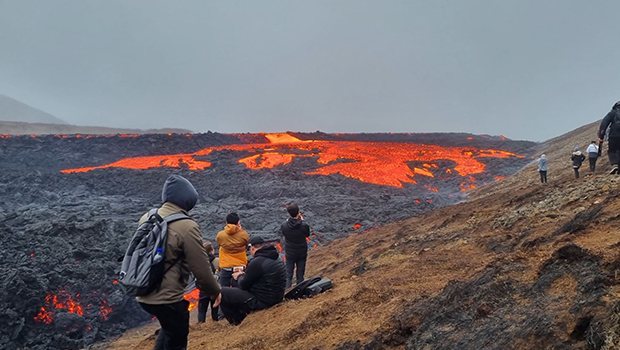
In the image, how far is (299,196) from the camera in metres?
22.5

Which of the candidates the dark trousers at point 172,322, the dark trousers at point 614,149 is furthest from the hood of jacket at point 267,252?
the dark trousers at point 614,149

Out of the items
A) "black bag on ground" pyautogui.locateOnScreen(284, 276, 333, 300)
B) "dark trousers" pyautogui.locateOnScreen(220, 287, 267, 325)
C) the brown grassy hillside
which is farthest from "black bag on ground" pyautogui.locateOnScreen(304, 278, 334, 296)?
"dark trousers" pyautogui.locateOnScreen(220, 287, 267, 325)

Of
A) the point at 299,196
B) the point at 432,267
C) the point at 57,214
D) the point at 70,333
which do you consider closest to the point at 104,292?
the point at 70,333

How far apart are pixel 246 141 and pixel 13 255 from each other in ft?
114

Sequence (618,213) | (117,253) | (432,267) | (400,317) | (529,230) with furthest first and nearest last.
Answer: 1. (117,253)
2. (529,230)
3. (432,267)
4. (618,213)
5. (400,317)

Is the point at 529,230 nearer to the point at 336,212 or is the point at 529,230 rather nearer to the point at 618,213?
the point at 618,213

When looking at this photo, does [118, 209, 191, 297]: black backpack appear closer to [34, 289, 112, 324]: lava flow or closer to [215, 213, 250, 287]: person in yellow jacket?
[215, 213, 250, 287]: person in yellow jacket

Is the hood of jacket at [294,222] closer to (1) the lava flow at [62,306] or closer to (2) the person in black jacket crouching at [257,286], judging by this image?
(2) the person in black jacket crouching at [257,286]

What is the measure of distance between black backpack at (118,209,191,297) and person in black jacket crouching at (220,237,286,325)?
8.13 feet

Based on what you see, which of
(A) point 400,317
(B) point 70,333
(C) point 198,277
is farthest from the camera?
(B) point 70,333

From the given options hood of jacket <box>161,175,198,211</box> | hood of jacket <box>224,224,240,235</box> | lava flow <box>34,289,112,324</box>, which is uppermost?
hood of jacket <box>161,175,198,211</box>

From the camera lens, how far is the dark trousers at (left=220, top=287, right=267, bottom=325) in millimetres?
5586

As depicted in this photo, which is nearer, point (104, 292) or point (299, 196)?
point (104, 292)

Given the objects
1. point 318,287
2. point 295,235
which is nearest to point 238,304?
point 318,287
